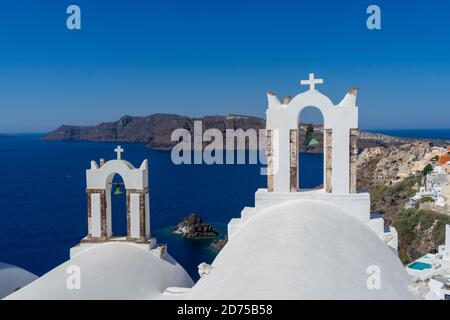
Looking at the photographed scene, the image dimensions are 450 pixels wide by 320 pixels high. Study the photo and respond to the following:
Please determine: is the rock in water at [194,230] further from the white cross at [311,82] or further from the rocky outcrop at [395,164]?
the white cross at [311,82]

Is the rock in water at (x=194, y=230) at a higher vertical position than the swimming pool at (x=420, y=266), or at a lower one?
lower

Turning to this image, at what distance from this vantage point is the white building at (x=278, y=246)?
5.75 m

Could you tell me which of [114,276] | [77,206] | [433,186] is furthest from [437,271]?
[77,206]

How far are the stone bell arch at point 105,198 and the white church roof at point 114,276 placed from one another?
1.08ft

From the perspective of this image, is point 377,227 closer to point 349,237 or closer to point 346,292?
point 349,237

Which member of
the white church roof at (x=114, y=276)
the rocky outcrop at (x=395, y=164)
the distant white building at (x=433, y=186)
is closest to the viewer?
the white church roof at (x=114, y=276)

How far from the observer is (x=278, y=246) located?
679cm

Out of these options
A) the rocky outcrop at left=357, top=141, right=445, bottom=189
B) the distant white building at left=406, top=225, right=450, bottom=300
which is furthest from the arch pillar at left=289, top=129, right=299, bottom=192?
the rocky outcrop at left=357, top=141, right=445, bottom=189

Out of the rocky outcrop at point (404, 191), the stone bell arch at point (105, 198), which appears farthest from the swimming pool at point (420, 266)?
the stone bell arch at point (105, 198)

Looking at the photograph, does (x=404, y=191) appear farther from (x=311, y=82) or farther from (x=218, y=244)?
(x=311, y=82)

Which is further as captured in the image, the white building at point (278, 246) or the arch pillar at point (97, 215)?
the arch pillar at point (97, 215)

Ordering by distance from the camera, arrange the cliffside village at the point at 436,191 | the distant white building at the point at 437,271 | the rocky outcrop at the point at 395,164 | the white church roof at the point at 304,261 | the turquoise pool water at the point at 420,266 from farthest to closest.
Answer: the rocky outcrop at the point at 395,164, the cliffside village at the point at 436,191, the turquoise pool water at the point at 420,266, the distant white building at the point at 437,271, the white church roof at the point at 304,261

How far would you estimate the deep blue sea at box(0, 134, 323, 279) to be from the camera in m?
44.9
